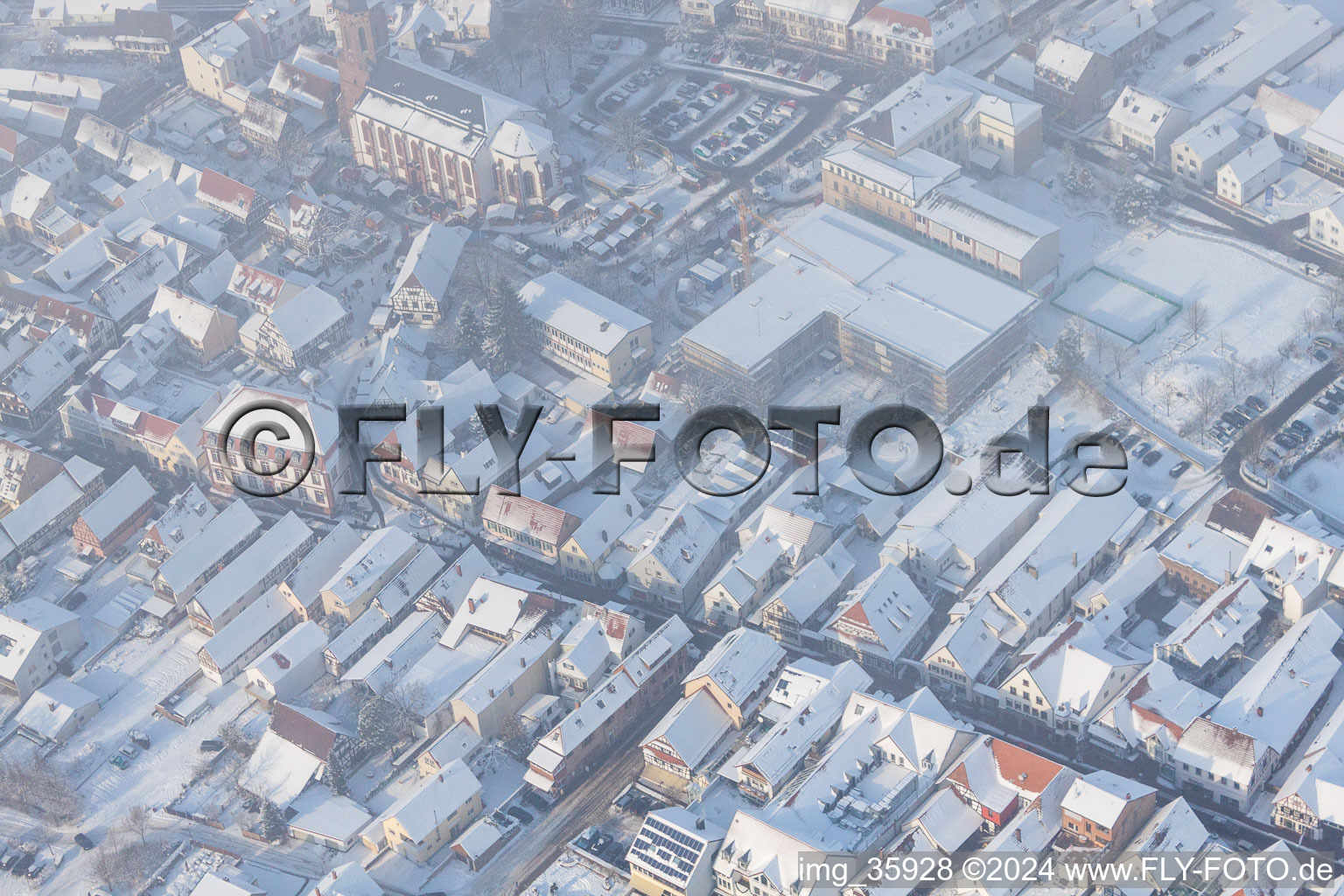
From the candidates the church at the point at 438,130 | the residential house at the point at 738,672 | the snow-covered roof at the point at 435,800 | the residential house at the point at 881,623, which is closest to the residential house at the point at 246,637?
the snow-covered roof at the point at 435,800

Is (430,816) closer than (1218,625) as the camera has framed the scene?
Yes

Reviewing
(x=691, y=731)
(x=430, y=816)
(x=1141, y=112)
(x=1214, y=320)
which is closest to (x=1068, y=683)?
(x=691, y=731)

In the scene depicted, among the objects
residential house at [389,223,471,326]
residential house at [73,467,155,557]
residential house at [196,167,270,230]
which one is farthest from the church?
residential house at [73,467,155,557]

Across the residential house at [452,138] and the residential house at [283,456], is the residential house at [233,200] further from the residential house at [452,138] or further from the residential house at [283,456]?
the residential house at [283,456]

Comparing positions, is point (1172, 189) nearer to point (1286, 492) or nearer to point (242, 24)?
point (1286, 492)

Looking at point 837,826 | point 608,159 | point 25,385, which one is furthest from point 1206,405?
point 25,385

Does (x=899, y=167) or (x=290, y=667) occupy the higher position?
(x=899, y=167)

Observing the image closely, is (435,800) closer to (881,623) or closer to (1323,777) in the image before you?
(881,623)
